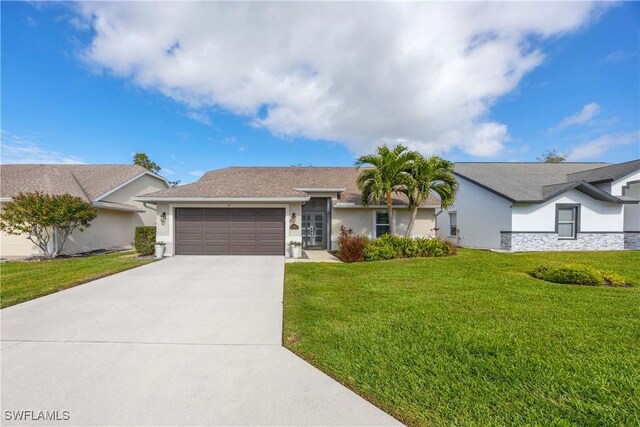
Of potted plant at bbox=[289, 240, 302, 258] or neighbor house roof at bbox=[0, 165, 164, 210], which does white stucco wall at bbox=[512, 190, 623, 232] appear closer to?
potted plant at bbox=[289, 240, 302, 258]

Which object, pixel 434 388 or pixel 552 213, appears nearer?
pixel 434 388

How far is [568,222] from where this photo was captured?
45.6ft

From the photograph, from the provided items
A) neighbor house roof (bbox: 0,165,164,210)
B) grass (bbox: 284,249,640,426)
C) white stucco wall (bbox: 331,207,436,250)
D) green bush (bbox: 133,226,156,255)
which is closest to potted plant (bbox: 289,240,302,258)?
white stucco wall (bbox: 331,207,436,250)

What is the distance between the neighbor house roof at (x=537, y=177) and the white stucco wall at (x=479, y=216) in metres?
0.59

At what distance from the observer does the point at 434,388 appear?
270 cm

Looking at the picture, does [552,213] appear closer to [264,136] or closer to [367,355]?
[367,355]

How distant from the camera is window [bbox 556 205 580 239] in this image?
45.4ft

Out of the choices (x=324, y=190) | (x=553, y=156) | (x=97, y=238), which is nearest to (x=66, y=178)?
(x=97, y=238)

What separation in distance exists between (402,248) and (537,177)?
1262cm

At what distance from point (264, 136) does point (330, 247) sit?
41.0 feet

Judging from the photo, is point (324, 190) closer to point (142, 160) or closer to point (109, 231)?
point (109, 231)

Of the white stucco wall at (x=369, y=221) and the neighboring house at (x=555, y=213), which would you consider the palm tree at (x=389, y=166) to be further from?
the neighboring house at (x=555, y=213)

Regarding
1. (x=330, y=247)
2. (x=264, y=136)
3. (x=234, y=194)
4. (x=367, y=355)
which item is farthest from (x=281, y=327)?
(x=264, y=136)

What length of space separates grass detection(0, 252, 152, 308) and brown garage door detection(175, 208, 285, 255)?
2145mm
